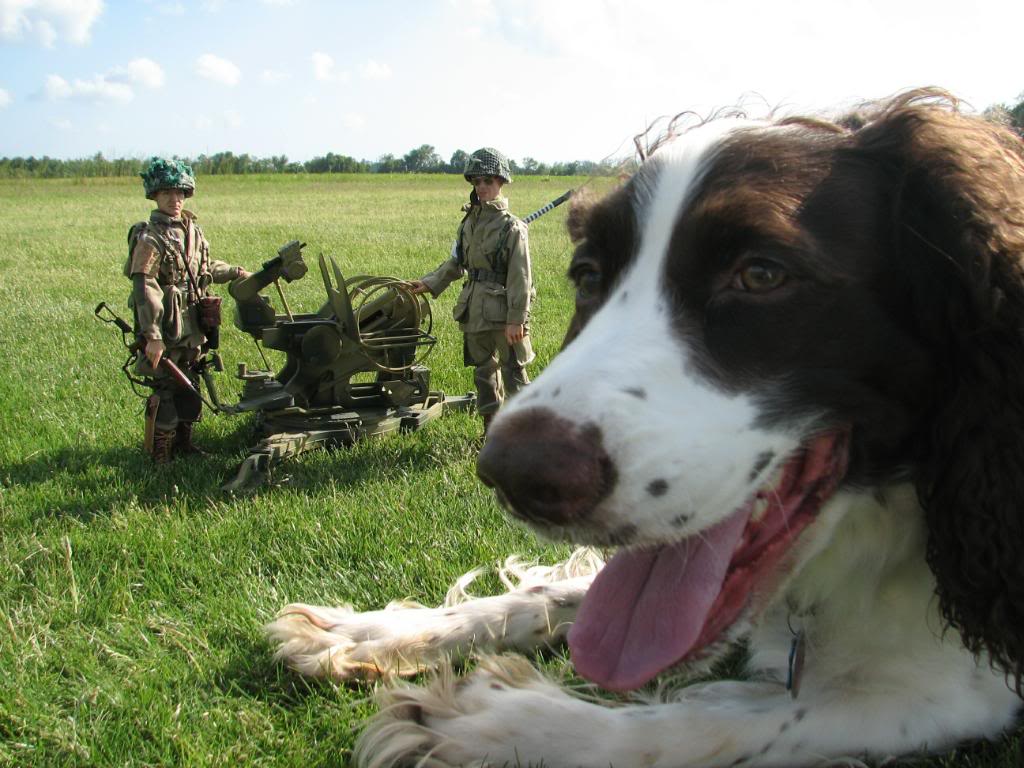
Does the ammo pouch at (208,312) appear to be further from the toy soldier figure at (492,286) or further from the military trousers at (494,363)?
the military trousers at (494,363)

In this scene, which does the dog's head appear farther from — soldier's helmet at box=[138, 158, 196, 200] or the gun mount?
soldier's helmet at box=[138, 158, 196, 200]

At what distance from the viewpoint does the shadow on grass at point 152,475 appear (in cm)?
478

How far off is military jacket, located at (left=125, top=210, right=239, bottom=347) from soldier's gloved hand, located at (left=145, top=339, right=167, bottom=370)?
0.03 meters

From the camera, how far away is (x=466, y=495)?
4609mm

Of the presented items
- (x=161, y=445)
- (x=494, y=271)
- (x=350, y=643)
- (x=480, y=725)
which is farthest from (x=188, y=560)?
(x=494, y=271)

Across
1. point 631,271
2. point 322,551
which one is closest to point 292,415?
point 322,551

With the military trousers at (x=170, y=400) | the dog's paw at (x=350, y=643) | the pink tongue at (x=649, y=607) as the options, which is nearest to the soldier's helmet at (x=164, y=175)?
the military trousers at (x=170, y=400)

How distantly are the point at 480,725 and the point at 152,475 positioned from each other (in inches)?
133

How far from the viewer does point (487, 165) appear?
19.5 feet

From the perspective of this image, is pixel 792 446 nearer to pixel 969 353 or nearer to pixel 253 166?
pixel 969 353

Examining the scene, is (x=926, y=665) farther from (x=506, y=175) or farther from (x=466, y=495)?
(x=506, y=175)

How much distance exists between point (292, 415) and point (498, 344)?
139 centimetres

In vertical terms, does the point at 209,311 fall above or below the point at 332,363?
above

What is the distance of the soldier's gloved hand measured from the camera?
18.0 ft
